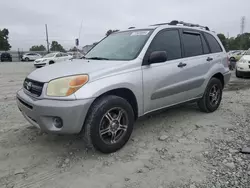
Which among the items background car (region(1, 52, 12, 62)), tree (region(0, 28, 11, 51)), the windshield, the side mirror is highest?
tree (region(0, 28, 11, 51))

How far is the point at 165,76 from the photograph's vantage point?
147 inches

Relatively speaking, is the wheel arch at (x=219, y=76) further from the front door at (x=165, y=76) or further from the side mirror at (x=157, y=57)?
the side mirror at (x=157, y=57)

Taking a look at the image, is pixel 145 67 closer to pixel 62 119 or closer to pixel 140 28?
pixel 140 28

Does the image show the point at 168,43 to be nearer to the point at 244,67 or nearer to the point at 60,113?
the point at 60,113

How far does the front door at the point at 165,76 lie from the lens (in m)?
3.54

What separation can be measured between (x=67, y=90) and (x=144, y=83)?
3.81 feet

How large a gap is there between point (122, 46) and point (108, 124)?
1389mm

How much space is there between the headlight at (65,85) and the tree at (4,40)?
52.2 m

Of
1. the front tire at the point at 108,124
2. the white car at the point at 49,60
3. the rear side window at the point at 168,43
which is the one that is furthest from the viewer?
the white car at the point at 49,60

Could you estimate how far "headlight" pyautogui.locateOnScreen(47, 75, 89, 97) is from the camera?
9.32 ft

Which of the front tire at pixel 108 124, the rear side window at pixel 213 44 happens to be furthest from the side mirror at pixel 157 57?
the rear side window at pixel 213 44

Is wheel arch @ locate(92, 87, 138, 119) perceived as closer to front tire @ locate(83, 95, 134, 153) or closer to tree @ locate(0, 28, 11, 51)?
front tire @ locate(83, 95, 134, 153)

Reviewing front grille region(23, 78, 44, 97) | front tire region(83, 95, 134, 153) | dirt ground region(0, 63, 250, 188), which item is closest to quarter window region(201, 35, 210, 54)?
dirt ground region(0, 63, 250, 188)

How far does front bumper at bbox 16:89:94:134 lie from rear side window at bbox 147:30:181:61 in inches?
58.2
